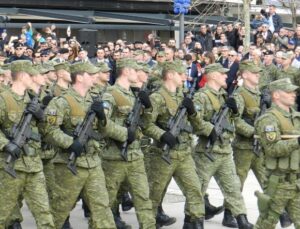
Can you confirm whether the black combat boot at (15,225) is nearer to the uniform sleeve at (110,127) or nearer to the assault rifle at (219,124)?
the uniform sleeve at (110,127)

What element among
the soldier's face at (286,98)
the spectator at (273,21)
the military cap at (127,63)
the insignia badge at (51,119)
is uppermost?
the military cap at (127,63)

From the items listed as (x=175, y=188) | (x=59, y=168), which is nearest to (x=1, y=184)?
(x=59, y=168)

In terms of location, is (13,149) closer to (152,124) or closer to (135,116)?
(135,116)

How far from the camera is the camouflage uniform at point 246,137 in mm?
10680

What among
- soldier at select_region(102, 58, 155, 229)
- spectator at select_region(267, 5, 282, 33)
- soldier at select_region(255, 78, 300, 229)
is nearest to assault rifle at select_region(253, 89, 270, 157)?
soldier at select_region(102, 58, 155, 229)

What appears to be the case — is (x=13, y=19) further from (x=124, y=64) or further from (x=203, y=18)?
(x=124, y=64)

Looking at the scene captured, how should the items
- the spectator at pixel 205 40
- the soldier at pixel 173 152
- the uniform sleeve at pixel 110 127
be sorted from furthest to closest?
the spectator at pixel 205 40, the soldier at pixel 173 152, the uniform sleeve at pixel 110 127

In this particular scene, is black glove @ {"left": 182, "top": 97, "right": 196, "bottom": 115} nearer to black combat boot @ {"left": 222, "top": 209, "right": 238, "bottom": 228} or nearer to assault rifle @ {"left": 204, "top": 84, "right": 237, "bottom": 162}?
assault rifle @ {"left": 204, "top": 84, "right": 237, "bottom": 162}

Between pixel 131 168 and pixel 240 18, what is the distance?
64.0 ft

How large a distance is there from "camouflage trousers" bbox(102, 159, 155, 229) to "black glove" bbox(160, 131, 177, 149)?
34cm

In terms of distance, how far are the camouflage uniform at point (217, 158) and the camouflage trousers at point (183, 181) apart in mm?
366

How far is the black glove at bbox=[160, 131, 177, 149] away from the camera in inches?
380

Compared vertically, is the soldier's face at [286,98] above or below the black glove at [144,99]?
above

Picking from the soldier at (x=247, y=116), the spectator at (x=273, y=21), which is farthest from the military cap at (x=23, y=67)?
the spectator at (x=273, y=21)
